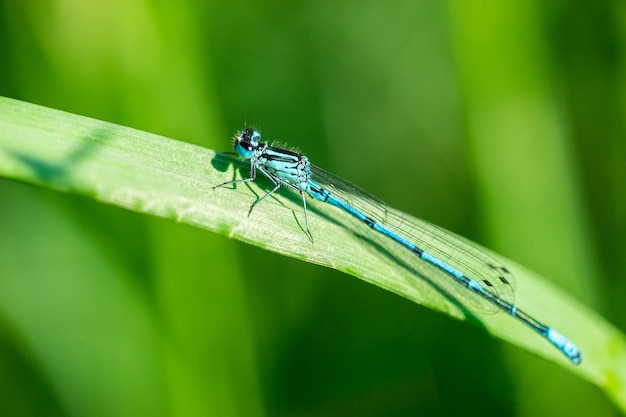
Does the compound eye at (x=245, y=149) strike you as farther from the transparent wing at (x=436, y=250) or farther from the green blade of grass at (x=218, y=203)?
the transparent wing at (x=436, y=250)

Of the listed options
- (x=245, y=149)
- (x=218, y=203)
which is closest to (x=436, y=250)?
(x=245, y=149)

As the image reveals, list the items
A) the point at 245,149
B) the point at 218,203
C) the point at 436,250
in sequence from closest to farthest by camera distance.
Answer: the point at 218,203
the point at 245,149
the point at 436,250

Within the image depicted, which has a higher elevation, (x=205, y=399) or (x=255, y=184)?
(x=255, y=184)

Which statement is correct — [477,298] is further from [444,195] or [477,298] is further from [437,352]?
[444,195]

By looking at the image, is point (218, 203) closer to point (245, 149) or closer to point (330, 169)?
point (245, 149)

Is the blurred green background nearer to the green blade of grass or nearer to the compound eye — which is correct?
the compound eye

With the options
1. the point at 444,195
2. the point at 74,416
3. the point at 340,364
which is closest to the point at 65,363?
the point at 74,416
